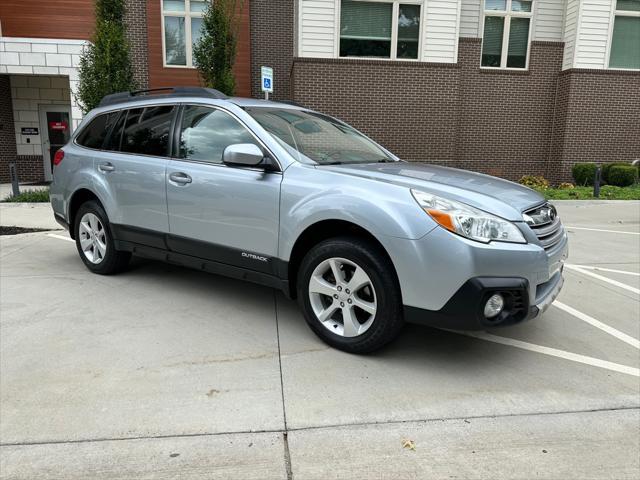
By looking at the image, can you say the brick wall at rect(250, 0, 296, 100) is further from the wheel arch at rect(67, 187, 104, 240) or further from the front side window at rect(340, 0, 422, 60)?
the wheel arch at rect(67, 187, 104, 240)

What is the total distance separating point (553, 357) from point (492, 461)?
144 cm

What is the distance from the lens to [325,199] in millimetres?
3484

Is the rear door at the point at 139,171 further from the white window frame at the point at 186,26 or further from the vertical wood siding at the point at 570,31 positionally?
the vertical wood siding at the point at 570,31

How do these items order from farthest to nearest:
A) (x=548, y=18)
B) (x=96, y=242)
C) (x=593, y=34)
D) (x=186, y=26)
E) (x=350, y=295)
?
1. (x=186, y=26)
2. (x=548, y=18)
3. (x=593, y=34)
4. (x=96, y=242)
5. (x=350, y=295)

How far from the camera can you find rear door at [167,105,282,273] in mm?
3816

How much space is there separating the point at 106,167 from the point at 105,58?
8.00m

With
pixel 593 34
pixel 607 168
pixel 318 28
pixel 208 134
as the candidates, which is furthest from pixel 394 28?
pixel 208 134

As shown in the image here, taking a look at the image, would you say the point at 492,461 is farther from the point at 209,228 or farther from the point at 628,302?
the point at 628,302

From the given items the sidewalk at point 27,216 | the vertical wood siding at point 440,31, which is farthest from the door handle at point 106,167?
the vertical wood siding at point 440,31

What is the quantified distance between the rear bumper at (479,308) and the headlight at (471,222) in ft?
Answer: 0.84

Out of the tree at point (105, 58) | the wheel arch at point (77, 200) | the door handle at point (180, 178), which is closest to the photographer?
the door handle at point (180, 178)

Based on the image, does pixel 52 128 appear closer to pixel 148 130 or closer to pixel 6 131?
pixel 6 131

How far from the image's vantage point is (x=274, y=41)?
1566cm

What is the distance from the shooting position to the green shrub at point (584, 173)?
44.9ft
